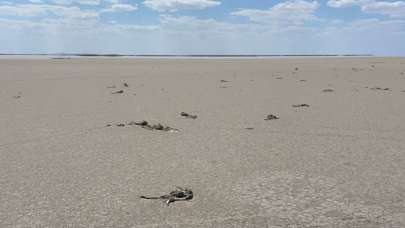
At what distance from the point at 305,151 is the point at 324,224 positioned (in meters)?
1.73

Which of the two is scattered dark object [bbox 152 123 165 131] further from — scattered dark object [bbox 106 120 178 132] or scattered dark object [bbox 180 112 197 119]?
scattered dark object [bbox 180 112 197 119]

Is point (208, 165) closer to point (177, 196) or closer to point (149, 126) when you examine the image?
point (177, 196)

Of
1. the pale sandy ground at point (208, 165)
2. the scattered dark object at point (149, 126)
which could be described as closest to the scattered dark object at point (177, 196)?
the pale sandy ground at point (208, 165)

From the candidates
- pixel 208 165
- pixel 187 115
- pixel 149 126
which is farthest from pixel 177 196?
pixel 187 115

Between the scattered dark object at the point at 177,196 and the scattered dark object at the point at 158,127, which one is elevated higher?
the scattered dark object at the point at 177,196

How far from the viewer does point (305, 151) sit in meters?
4.54

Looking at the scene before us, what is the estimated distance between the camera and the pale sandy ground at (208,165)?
299cm

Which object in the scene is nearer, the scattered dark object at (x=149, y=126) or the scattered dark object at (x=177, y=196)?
the scattered dark object at (x=177, y=196)

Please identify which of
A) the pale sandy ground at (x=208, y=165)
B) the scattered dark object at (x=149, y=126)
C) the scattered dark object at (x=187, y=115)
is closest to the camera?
the pale sandy ground at (x=208, y=165)

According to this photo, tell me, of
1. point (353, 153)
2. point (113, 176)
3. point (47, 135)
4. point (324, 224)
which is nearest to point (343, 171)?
point (353, 153)

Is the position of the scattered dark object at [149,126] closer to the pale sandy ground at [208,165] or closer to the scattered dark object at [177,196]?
the pale sandy ground at [208,165]

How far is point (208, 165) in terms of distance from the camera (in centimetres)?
404

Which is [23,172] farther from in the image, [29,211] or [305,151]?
[305,151]

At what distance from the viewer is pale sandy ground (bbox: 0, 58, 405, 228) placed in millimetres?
2988
